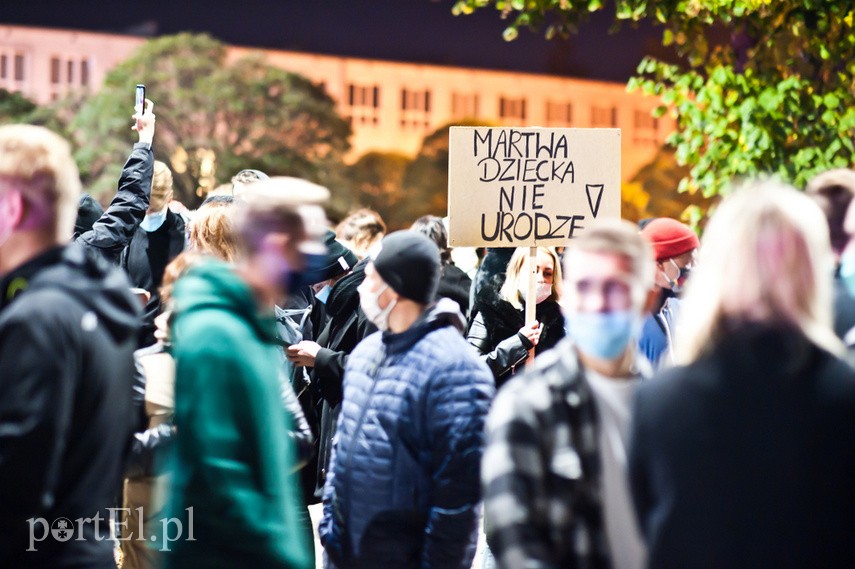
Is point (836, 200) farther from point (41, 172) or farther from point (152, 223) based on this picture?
point (152, 223)

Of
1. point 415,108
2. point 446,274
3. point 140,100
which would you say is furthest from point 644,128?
point 140,100

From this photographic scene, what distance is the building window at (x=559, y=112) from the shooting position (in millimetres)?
63375

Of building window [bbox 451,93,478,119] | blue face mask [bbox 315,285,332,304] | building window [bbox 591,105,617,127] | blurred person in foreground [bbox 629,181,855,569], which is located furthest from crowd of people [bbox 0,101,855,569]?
building window [bbox 591,105,617,127]

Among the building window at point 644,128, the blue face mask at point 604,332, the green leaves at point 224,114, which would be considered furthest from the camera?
the building window at point 644,128

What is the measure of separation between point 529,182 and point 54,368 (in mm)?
4375

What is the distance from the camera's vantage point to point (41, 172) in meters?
3.17

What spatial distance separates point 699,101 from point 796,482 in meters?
8.79

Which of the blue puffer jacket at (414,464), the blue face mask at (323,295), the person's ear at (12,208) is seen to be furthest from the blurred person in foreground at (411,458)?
the blue face mask at (323,295)

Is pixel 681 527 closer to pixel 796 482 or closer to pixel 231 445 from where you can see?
pixel 796 482

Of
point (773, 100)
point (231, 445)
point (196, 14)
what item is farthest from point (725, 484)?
point (196, 14)

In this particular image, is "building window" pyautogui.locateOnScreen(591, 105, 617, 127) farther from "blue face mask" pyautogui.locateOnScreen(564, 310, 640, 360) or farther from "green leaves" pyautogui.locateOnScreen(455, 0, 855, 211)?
"blue face mask" pyautogui.locateOnScreen(564, 310, 640, 360)

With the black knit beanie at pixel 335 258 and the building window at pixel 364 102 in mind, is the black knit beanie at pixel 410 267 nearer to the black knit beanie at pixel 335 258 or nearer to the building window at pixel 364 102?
the black knit beanie at pixel 335 258

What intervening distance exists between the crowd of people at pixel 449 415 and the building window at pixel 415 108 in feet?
197

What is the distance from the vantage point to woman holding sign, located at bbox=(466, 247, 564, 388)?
6.94 m
